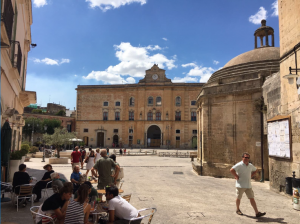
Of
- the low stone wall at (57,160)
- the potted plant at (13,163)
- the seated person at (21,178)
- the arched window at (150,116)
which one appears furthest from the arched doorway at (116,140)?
the seated person at (21,178)

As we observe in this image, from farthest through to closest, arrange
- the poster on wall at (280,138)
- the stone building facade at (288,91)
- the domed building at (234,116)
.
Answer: the domed building at (234,116) < the poster on wall at (280,138) < the stone building facade at (288,91)

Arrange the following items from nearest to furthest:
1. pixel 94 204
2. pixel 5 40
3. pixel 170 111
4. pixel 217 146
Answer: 1. pixel 94 204
2. pixel 5 40
3. pixel 217 146
4. pixel 170 111

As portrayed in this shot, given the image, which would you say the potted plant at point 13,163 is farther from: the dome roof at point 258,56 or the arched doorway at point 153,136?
the arched doorway at point 153,136

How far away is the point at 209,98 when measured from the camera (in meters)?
13.3

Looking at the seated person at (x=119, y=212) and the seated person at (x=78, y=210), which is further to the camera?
the seated person at (x=119, y=212)

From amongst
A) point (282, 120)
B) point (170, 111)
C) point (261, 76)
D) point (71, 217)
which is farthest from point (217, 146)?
point (170, 111)

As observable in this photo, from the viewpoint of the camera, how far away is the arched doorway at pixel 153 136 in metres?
47.6

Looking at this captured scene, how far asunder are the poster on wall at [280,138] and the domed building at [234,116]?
2.74 m

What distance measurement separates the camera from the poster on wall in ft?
25.3

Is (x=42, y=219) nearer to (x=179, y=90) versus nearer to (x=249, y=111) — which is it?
(x=249, y=111)

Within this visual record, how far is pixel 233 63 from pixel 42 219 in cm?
1397

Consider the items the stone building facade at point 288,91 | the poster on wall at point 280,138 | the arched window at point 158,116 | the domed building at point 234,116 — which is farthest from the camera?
the arched window at point 158,116

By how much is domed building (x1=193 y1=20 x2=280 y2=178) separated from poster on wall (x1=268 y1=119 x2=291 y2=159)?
8.99ft

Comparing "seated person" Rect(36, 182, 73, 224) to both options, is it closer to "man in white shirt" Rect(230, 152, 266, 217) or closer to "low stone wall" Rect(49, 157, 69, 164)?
"man in white shirt" Rect(230, 152, 266, 217)
